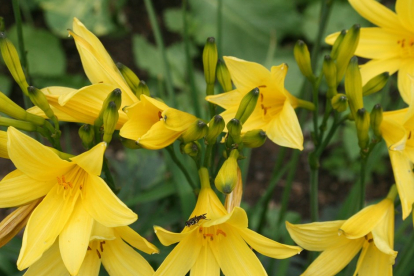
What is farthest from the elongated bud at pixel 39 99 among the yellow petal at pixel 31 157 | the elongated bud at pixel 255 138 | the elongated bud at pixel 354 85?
the elongated bud at pixel 354 85

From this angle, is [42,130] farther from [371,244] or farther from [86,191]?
[371,244]

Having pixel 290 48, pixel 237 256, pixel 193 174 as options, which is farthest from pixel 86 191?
pixel 290 48

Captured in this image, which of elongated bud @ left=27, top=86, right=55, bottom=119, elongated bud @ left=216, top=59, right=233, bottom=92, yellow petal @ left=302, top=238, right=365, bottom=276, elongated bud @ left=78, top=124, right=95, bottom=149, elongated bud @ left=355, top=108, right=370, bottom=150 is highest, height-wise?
elongated bud @ left=216, top=59, right=233, bottom=92

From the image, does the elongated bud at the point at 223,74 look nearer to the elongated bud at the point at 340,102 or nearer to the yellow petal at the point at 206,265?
the elongated bud at the point at 340,102

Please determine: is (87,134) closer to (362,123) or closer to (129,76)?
(129,76)

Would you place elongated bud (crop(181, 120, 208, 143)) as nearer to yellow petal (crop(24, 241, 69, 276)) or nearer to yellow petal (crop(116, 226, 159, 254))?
yellow petal (crop(116, 226, 159, 254))

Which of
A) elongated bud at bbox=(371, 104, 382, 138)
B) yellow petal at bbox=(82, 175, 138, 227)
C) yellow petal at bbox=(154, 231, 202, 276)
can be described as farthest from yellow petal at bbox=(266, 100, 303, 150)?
yellow petal at bbox=(82, 175, 138, 227)
